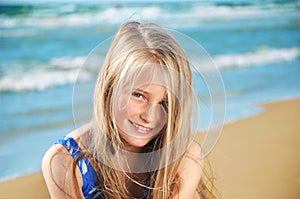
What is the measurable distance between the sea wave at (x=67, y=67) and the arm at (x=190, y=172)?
60cm

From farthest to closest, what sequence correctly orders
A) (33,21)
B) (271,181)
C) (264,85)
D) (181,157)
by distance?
1. (264,85)
2. (271,181)
3. (33,21)
4. (181,157)

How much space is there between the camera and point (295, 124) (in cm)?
249

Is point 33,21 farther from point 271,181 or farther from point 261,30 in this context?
point 271,181

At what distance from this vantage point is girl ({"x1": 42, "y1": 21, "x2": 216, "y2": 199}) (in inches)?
64.7

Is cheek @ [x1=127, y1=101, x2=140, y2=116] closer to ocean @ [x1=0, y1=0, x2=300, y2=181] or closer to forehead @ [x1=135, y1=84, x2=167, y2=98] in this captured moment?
forehead @ [x1=135, y1=84, x2=167, y2=98]

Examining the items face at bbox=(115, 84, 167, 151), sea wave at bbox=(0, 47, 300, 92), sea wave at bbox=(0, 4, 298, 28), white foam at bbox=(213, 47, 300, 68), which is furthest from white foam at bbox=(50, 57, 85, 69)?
face at bbox=(115, 84, 167, 151)

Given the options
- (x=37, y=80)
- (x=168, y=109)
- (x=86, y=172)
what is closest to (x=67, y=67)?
(x=37, y=80)

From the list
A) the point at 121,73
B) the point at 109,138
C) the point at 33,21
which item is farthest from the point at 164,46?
the point at 33,21

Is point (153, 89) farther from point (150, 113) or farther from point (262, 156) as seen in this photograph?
point (262, 156)

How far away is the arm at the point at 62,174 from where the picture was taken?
1.73m

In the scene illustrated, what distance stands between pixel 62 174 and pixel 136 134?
26 centimetres

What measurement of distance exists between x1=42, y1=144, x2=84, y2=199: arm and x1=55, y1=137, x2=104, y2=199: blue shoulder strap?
22mm

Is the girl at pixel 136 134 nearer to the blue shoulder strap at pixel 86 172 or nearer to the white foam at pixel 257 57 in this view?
the blue shoulder strap at pixel 86 172

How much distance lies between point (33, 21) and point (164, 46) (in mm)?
843
